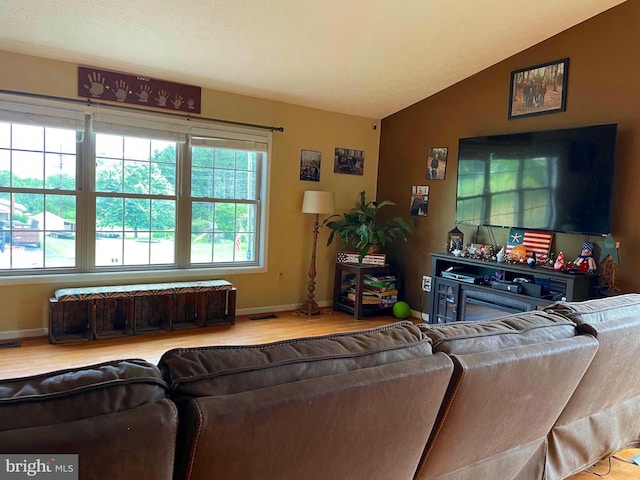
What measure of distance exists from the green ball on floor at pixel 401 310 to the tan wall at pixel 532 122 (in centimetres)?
17

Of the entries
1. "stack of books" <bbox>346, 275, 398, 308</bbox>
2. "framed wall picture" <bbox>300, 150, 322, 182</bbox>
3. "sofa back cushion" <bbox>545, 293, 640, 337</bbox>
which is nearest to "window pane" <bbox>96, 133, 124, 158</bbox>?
"framed wall picture" <bbox>300, 150, 322, 182</bbox>

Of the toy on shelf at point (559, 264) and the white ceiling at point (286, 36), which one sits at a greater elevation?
the white ceiling at point (286, 36)

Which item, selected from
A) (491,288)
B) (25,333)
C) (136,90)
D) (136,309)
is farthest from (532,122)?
(25,333)

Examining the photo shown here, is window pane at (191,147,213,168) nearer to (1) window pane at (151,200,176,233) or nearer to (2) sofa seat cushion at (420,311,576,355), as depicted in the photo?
(1) window pane at (151,200,176,233)

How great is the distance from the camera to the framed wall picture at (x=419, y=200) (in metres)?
4.95

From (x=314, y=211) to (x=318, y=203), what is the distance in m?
0.10

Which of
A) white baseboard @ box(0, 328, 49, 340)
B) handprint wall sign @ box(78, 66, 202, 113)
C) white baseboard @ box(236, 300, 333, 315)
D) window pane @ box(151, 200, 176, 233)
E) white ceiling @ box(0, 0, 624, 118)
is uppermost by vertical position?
white ceiling @ box(0, 0, 624, 118)

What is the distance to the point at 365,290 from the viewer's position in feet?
16.3

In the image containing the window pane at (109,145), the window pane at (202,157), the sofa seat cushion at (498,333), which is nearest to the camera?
the sofa seat cushion at (498,333)

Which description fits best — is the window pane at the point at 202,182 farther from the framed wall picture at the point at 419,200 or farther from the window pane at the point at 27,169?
the framed wall picture at the point at 419,200

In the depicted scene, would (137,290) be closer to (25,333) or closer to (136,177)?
(25,333)

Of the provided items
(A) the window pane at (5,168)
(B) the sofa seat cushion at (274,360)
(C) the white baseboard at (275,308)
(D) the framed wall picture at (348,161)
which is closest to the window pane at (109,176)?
(A) the window pane at (5,168)

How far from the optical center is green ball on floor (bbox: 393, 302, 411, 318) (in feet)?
16.2

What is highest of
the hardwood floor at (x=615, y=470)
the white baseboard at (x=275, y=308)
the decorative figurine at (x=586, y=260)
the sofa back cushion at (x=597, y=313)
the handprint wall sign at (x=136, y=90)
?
the handprint wall sign at (x=136, y=90)
